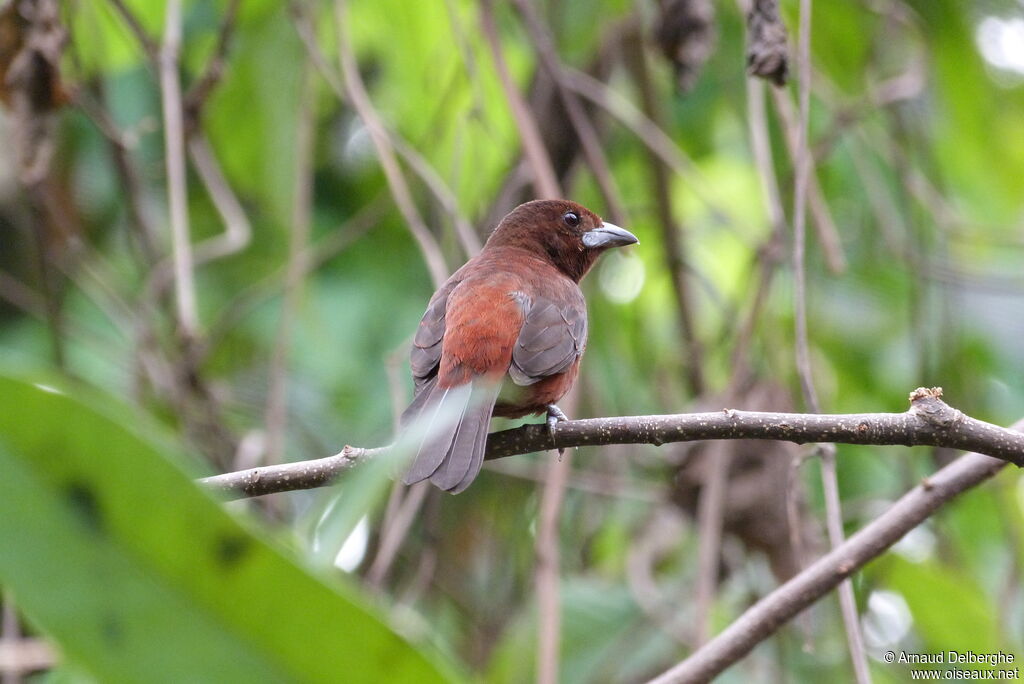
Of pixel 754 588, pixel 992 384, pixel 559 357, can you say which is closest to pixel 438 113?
pixel 559 357

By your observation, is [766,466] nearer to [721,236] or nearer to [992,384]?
[992,384]

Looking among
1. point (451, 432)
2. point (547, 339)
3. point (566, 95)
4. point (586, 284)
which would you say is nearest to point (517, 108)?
point (566, 95)

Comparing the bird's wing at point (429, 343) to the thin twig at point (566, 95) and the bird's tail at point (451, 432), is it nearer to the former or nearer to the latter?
the bird's tail at point (451, 432)

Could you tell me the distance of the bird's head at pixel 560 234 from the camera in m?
4.30

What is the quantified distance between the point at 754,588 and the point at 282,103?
106 inches

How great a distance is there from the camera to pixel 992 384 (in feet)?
17.6

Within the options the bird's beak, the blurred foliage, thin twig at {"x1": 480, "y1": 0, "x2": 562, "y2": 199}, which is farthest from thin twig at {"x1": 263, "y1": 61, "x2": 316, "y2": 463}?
the bird's beak

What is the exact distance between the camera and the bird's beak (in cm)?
429

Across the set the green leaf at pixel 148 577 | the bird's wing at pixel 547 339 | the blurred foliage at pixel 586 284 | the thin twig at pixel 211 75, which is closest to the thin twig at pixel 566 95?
the blurred foliage at pixel 586 284

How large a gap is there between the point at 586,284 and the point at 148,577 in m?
4.34

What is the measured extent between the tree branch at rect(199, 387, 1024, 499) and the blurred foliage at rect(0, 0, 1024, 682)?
1551 mm

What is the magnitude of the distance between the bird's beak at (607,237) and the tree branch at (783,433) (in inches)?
80.6

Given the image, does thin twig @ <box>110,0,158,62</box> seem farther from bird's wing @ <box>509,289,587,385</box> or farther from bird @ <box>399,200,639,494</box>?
bird's wing @ <box>509,289,587,385</box>

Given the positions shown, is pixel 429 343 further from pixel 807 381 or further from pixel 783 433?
pixel 783 433
